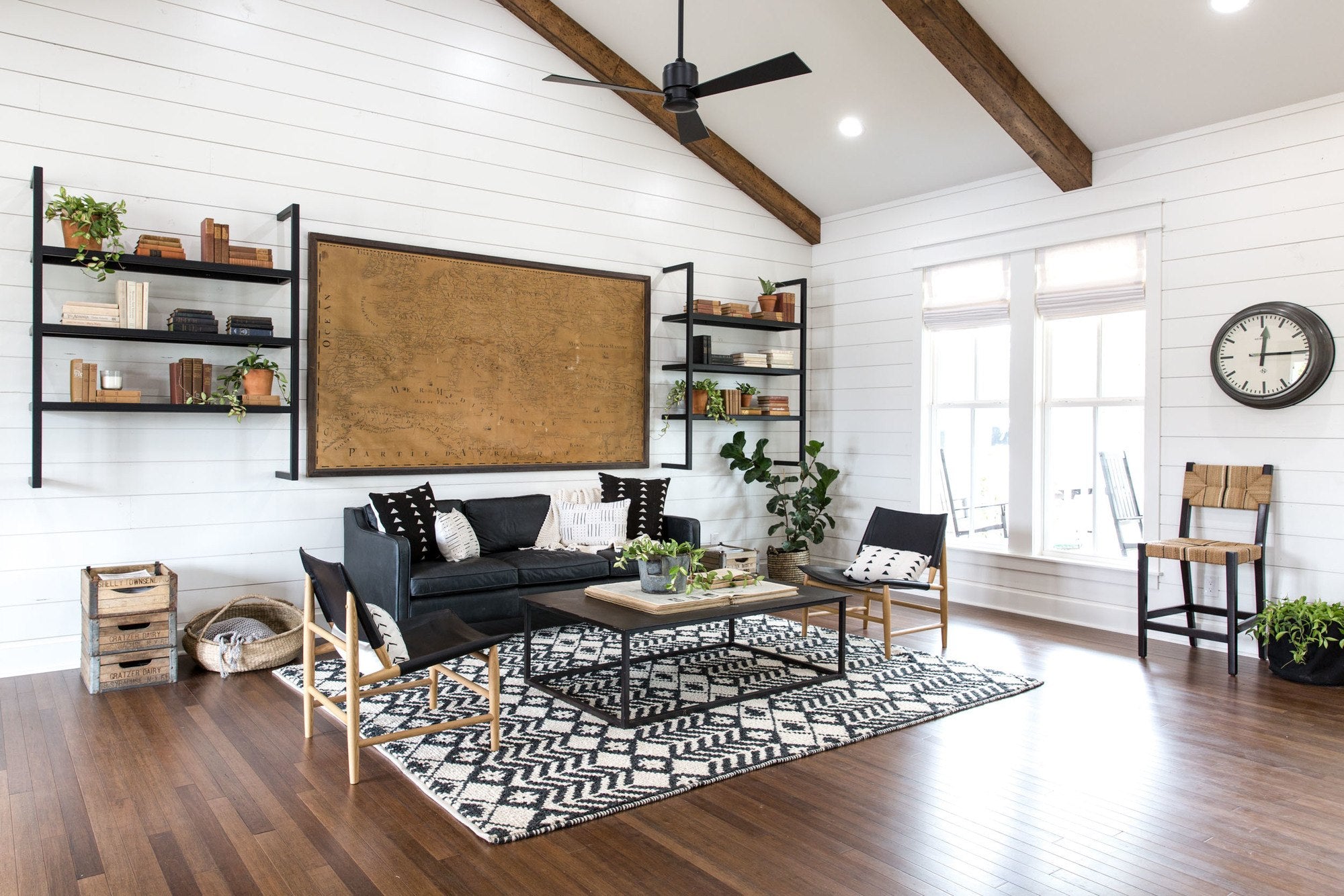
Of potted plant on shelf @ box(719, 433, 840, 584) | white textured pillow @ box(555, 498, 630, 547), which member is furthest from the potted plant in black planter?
white textured pillow @ box(555, 498, 630, 547)

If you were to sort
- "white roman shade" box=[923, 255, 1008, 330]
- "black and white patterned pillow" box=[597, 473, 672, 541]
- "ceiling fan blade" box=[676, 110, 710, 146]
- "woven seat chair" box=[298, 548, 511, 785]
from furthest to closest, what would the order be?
"white roman shade" box=[923, 255, 1008, 330]
"black and white patterned pillow" box=[597, 473, 672, 541]
"ceiling fan blade" box=[676, 110, 710, 146]
"woven seat chair" box=[298, 548, 511, 785]

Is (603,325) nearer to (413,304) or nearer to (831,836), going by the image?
(413,304)

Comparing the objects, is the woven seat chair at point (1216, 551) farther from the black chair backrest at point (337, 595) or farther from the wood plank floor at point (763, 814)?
the black chair backrest at point (337, 595)

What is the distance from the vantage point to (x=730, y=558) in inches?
241

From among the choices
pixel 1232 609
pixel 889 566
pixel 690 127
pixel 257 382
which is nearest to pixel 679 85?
pixel 690 127

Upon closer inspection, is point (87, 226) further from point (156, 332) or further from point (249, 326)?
point (249, 326)

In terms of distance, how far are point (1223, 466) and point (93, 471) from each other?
20.5 feet

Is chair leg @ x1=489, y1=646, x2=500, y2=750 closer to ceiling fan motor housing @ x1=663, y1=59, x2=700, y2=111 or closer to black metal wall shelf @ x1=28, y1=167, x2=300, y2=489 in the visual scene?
black metal wall shelf @ x1=28, y1=167, x2=300, y2=489

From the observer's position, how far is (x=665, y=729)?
3.86 m

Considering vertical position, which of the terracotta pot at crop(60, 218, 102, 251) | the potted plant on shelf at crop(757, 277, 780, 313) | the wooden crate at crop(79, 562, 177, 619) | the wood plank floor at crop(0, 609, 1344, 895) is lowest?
the wood plank floor at crop(0, 609, 1344, 895)

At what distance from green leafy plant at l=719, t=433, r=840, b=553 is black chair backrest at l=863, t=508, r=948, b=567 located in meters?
1.45

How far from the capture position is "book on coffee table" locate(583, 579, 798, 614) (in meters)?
4.16

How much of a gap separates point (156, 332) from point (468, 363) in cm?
→ 189

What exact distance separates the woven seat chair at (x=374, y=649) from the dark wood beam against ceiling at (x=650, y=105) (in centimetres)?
340
